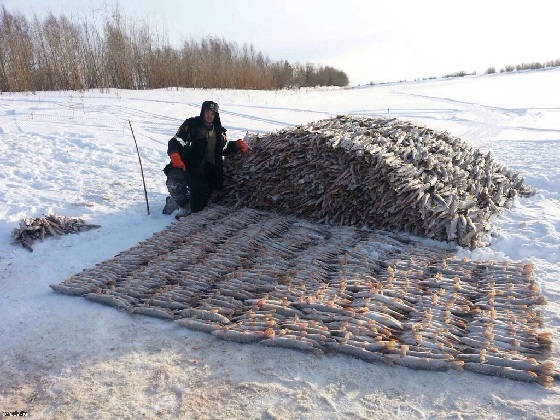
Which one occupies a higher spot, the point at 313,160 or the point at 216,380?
the point at 313,160

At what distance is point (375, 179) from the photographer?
592cm

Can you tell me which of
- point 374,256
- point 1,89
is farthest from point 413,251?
point 1,89

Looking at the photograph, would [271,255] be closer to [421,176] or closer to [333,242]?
[333,242]

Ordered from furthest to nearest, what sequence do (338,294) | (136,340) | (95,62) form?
(95,62), (338,294), (136,340)

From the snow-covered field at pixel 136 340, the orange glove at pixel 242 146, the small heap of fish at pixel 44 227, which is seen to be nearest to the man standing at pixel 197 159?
the orange glove at pixel 242 146

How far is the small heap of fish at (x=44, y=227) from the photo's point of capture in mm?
5953

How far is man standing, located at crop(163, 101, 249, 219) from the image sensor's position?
679cm

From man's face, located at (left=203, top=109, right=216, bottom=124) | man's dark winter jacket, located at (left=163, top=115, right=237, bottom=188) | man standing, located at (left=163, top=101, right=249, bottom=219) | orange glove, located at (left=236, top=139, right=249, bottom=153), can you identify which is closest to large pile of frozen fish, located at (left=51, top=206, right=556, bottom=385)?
man standing, located at (left=163, top=101, right=249, bottom=219)

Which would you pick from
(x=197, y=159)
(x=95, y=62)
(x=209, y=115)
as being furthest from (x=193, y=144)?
(x=95, y=62)

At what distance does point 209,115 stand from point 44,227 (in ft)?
8.53

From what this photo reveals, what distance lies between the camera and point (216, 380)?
3.42 metres

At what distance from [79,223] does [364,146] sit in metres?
3.89

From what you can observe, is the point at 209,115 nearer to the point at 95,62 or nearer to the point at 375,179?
the point at 375,179

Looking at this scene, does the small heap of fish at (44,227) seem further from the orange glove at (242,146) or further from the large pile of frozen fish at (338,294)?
the orange glove at (242,146)
